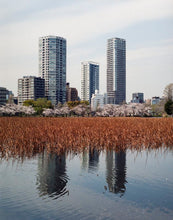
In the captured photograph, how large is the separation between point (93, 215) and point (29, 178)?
98.1 inches

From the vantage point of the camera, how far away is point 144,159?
8.45 metres

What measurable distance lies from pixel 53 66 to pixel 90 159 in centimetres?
17673

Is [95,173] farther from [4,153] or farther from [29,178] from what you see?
[4,153]

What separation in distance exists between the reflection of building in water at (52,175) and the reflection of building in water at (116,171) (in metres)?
0.98

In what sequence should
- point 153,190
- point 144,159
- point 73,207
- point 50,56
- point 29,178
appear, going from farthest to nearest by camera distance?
point 50,56 < point 144,159 < point 29,178 < point 153,190 < point 73,207

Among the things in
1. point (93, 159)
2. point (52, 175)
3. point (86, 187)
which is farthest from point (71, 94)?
point (86, 187)

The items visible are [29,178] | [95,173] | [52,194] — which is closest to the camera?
[52,194]

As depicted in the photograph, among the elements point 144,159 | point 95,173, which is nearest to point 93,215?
point 95,173

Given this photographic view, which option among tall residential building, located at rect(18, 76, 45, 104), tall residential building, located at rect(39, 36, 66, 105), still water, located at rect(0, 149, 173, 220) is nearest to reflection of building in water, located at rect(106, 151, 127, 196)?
still water, located at rect(0, 149, 173, 220)

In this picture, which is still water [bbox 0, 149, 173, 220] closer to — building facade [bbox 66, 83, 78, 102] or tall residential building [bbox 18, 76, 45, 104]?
tall residential building [bbox 18, 76, 45, 104]

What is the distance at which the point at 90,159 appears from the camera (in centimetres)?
820

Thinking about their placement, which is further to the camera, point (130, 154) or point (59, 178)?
point (130, 154)

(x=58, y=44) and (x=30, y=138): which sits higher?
(x=58, y=44)

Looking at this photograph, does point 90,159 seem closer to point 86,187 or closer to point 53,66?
point 86,187
